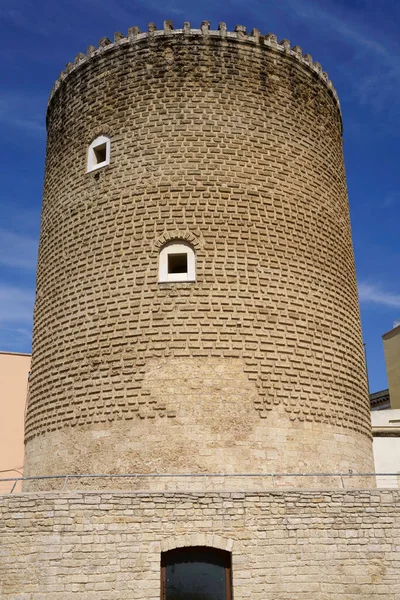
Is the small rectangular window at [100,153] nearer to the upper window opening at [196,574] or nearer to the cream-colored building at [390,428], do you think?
the upper window opening at [196,574]

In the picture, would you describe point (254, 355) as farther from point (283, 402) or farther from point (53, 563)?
point (53, 563)

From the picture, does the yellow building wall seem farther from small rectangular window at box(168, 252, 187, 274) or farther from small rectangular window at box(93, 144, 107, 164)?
small rectangular window at box(93, 144, 107, 164)

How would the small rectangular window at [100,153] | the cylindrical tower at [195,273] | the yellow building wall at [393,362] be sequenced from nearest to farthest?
the cylindrical tower at [195,273] → the small rectangular window at [100,153] → the yellow building wall at [393,362]

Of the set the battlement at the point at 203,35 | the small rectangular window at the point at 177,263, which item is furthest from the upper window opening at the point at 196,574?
the battlement at the point at 203,35

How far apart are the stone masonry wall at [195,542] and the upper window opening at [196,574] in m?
0.22

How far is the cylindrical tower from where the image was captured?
9.96m

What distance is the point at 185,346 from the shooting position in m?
10.1

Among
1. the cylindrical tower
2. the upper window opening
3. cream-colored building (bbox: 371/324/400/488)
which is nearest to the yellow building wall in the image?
cream-colored building (bbox: 371/324/400/488)

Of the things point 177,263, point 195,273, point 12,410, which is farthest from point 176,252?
point 12,410

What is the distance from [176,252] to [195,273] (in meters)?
0.52

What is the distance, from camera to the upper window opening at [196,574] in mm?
7984

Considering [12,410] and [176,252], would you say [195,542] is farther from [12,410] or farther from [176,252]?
[12,410]

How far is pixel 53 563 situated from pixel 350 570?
12.0 ft

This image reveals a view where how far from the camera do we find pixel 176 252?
10820 mm
